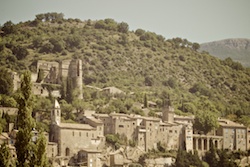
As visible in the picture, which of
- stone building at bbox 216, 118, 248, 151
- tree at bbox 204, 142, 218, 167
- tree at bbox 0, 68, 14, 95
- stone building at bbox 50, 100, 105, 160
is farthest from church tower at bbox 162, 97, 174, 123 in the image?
tree at bbox 0, 68, 14, 95

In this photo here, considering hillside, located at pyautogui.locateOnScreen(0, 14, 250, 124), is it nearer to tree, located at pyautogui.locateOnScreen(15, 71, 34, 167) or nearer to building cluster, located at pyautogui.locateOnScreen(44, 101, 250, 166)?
building cluster, located at pyautogui.locateOnScreen(44, 101, 250, 166)

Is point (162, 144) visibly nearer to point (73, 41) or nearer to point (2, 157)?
point (2, 157)

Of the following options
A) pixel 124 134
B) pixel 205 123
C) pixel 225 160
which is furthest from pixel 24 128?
pixel 205 123

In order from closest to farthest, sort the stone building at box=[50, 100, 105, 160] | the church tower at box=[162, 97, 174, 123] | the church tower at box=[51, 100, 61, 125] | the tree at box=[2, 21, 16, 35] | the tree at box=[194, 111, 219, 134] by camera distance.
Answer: the stone building at box=[50, 100, 105, 160], the church tower at box=[51, 100, 61, 125], the church tower at box=[162, 97, 174, 123], the tree at box=[194, 111, 219, 134], the tree at box=[2, 21, 16, 35]

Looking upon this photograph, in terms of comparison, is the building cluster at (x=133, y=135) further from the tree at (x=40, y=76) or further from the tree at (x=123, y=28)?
the tree at (x=123, y=28)

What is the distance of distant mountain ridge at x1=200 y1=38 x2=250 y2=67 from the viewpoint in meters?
160

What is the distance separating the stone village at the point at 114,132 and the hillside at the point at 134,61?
782cm

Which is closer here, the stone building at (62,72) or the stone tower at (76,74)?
the stone tower at (76,74)

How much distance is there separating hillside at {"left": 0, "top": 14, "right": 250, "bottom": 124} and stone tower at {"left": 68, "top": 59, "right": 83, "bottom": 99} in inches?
306

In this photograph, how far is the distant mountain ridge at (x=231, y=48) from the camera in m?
160

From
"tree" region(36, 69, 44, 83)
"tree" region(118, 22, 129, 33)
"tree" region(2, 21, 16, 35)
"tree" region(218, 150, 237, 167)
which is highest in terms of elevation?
"tree" region(118, 22, 129, 33)

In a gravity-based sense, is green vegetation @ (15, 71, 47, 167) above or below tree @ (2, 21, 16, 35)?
below

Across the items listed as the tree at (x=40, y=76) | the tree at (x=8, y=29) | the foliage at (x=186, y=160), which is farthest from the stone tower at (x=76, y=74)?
the tree at (x=8, y=29)

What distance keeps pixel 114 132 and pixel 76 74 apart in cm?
1621
